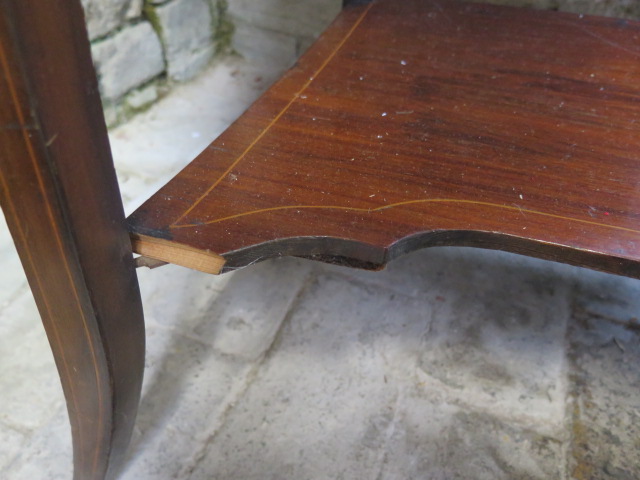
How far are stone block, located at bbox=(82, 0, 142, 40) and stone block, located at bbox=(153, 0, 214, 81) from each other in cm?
10

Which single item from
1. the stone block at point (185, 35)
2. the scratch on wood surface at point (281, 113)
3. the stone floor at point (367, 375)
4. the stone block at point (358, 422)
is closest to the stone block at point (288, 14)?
the stone block at point (185, 35)

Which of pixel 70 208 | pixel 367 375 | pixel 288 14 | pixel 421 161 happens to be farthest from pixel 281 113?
pixel 288 14

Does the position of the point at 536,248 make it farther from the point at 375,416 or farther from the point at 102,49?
the point at 102,49

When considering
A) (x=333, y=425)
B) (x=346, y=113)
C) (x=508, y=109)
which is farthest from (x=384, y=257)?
(x=333, y=425)

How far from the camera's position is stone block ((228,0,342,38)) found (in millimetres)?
2143

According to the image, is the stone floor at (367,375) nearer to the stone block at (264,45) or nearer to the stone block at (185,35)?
the stone block at (185,35)

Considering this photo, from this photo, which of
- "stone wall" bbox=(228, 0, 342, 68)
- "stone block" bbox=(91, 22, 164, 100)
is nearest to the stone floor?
"stone block" bbox=(91, 22, 164, 100)

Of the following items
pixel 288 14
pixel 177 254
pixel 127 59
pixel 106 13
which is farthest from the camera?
pixel 288 14

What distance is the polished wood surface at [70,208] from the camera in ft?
1.71

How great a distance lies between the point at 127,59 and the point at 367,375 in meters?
1.39

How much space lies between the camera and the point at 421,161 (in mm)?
910

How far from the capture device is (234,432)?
118 cm

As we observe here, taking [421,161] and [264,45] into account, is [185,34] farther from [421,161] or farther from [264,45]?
[421,161]

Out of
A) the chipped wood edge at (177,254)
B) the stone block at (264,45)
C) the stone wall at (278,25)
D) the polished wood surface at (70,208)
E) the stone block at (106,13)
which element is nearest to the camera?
the polished wood surface at (70,208)
